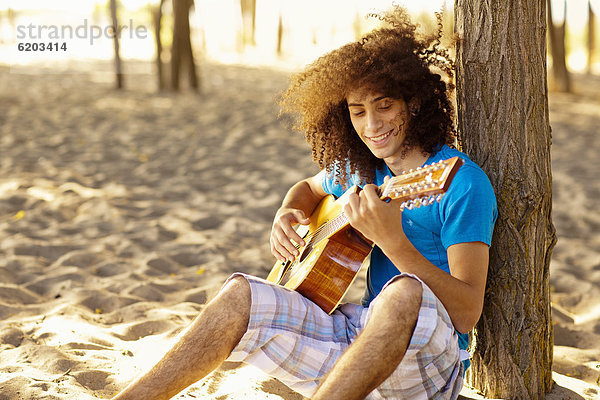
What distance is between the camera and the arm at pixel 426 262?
6.69 feet

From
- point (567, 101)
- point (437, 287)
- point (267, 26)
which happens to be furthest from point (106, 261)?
point (267, 26)

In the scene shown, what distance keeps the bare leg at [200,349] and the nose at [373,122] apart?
781 mm

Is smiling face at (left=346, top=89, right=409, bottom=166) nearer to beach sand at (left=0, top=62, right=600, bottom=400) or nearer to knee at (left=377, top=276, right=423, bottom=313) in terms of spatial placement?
knee at (left=377, top=276, right=423, bottom=313)

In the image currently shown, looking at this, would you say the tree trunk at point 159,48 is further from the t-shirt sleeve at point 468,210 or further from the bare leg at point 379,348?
the bare leg at point 379,348

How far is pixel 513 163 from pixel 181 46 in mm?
9616

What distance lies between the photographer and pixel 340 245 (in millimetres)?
2342

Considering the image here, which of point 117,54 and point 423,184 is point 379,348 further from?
point 117,54

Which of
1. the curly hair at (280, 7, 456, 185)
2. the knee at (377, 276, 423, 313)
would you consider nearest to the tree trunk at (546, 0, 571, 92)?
the curly hair at (280, 7, 456, 185)

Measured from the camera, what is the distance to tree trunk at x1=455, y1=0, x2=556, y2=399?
Result: 7.80ft

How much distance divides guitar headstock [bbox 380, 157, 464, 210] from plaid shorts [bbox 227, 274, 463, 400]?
0.25m

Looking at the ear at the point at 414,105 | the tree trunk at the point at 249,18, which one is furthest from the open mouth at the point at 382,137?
the tree trunk at the point at 249,18

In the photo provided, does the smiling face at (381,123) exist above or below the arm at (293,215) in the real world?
above

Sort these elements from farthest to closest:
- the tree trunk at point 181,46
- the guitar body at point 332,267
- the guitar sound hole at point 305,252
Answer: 1. the tree trunk at point 181,46
2. the guitar sound hole at point 305,252
3. the guitar body at point 332,267

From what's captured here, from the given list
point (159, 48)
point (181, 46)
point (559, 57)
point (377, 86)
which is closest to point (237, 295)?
point (377, 86)
